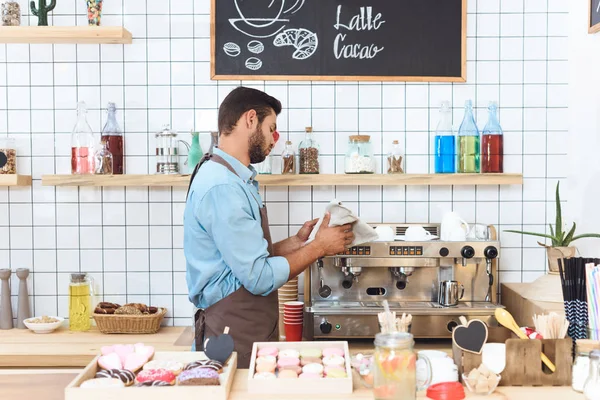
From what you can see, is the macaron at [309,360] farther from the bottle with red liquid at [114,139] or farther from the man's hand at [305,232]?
Result: the bottle with red liquid at [114,139]

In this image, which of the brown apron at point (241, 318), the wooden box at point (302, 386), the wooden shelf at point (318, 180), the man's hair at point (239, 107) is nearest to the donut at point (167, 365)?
the wooden box at point (302, 386)

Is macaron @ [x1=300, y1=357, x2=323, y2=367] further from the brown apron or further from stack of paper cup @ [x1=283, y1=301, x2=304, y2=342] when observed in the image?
stack of paper cup @ [x1=283, y1=301, x2=304, y2=342]

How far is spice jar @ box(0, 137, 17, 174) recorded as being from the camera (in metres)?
3.14

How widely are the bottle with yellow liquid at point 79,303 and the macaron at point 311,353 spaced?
1.62 m

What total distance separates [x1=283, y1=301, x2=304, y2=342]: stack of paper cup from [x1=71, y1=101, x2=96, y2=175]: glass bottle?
3.72 ft

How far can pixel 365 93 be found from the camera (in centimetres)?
328

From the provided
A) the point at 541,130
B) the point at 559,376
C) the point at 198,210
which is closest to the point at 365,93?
the point at 541,130

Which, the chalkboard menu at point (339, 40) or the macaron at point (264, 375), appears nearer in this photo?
the macaron at point (264, 375)

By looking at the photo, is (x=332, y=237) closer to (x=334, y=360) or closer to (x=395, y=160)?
(x=334, y=360)

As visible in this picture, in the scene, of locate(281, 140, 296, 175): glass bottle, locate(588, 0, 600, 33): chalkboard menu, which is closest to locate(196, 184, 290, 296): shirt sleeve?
locate(281, 140, 296, 175): glass bottle

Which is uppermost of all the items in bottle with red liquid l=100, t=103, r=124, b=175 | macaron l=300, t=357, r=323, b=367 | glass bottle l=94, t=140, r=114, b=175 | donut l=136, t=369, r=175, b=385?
bottle with red liquid l=100, t=103, r=124, b=175

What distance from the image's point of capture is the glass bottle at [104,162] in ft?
10.3

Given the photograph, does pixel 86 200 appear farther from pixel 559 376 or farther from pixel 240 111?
pixel 559 376

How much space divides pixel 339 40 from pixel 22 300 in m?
1.93
